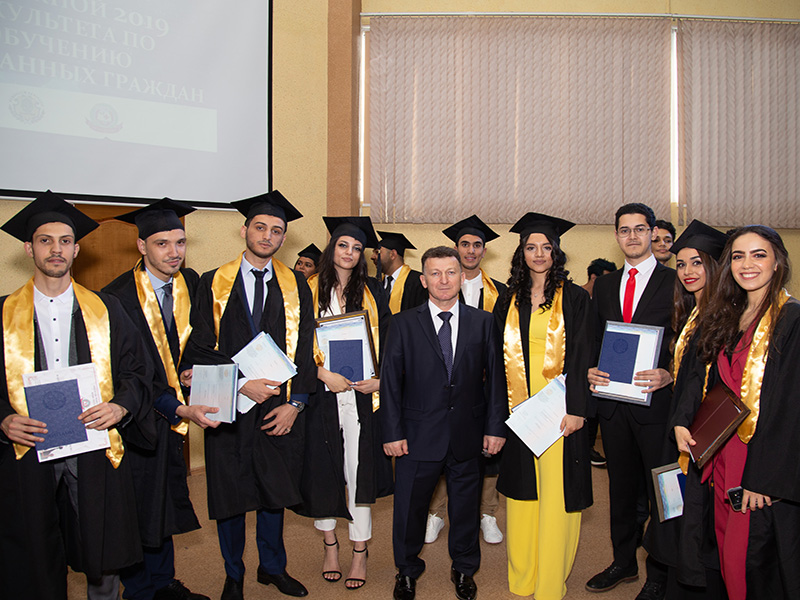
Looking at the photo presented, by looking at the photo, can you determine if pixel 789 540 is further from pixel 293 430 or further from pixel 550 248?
pixel 293 430

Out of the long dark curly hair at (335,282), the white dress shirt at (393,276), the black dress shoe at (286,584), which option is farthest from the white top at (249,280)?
the white dress shirt at (393,276)

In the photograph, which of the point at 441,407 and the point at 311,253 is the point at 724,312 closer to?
the point at 441,407

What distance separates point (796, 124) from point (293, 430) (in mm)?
6786

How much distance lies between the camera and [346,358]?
10.3 feet

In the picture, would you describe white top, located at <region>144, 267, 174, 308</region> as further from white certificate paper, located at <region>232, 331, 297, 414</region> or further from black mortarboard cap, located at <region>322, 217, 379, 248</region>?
black mortarboard cap, located at <region>322, 217, 379, 248</region>

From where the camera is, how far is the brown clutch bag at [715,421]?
83.6 inches

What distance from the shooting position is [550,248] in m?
3.04

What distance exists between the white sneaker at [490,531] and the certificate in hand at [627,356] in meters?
1.51

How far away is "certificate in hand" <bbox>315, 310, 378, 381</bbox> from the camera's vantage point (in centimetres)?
313

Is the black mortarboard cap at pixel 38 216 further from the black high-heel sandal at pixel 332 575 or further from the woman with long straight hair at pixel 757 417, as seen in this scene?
the woman with long straight hair at pixel 757 417

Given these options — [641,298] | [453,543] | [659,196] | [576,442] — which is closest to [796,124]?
[659,196]

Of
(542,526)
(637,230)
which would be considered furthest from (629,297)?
(542,526)

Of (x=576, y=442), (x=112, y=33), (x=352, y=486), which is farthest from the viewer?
(x=112, y=33)

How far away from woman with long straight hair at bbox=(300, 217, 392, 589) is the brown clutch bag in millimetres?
1597
